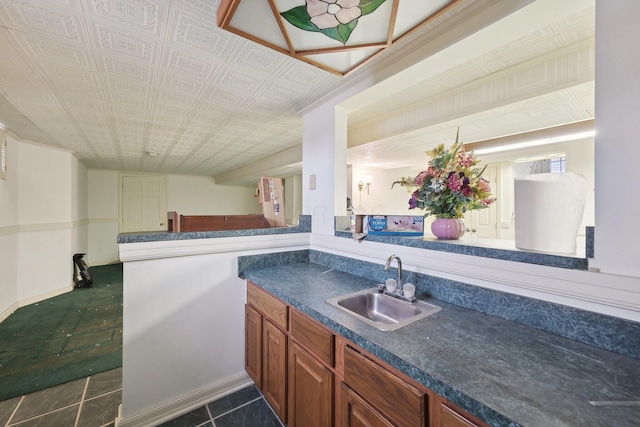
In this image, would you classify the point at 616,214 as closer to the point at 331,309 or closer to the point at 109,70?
the point at 331,309

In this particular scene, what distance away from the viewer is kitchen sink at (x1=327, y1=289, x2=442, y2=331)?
119 cm

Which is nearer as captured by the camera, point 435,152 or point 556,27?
point 556,27

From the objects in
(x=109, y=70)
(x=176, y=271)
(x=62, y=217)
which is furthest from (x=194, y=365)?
(x=62, y=217)

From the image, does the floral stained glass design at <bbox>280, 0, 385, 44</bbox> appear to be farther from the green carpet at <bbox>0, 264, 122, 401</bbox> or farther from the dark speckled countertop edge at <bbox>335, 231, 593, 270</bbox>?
the green carpet at <bbox>0, 264, 122, 401</bbox>

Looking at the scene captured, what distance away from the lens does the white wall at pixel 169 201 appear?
5.59 metres

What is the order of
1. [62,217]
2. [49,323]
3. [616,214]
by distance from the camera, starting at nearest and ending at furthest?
[616,214] < [49,323] < [62,217]

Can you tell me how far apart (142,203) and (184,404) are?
5.82 m

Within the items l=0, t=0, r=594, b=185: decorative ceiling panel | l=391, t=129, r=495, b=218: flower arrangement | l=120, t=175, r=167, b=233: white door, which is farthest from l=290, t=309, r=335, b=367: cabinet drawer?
l=120, t=175, r=167, b=233: white door

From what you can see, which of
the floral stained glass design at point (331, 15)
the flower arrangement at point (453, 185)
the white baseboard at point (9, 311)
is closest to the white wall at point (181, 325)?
the flower arrangement at point (453, 185)

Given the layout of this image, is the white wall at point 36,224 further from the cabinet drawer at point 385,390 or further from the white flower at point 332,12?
the cabinet drawer at point 385,390

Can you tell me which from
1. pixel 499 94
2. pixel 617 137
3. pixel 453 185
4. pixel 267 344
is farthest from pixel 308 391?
pixel 499 94

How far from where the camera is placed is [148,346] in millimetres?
1518

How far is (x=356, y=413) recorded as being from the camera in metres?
0.94

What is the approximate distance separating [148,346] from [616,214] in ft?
7.24
